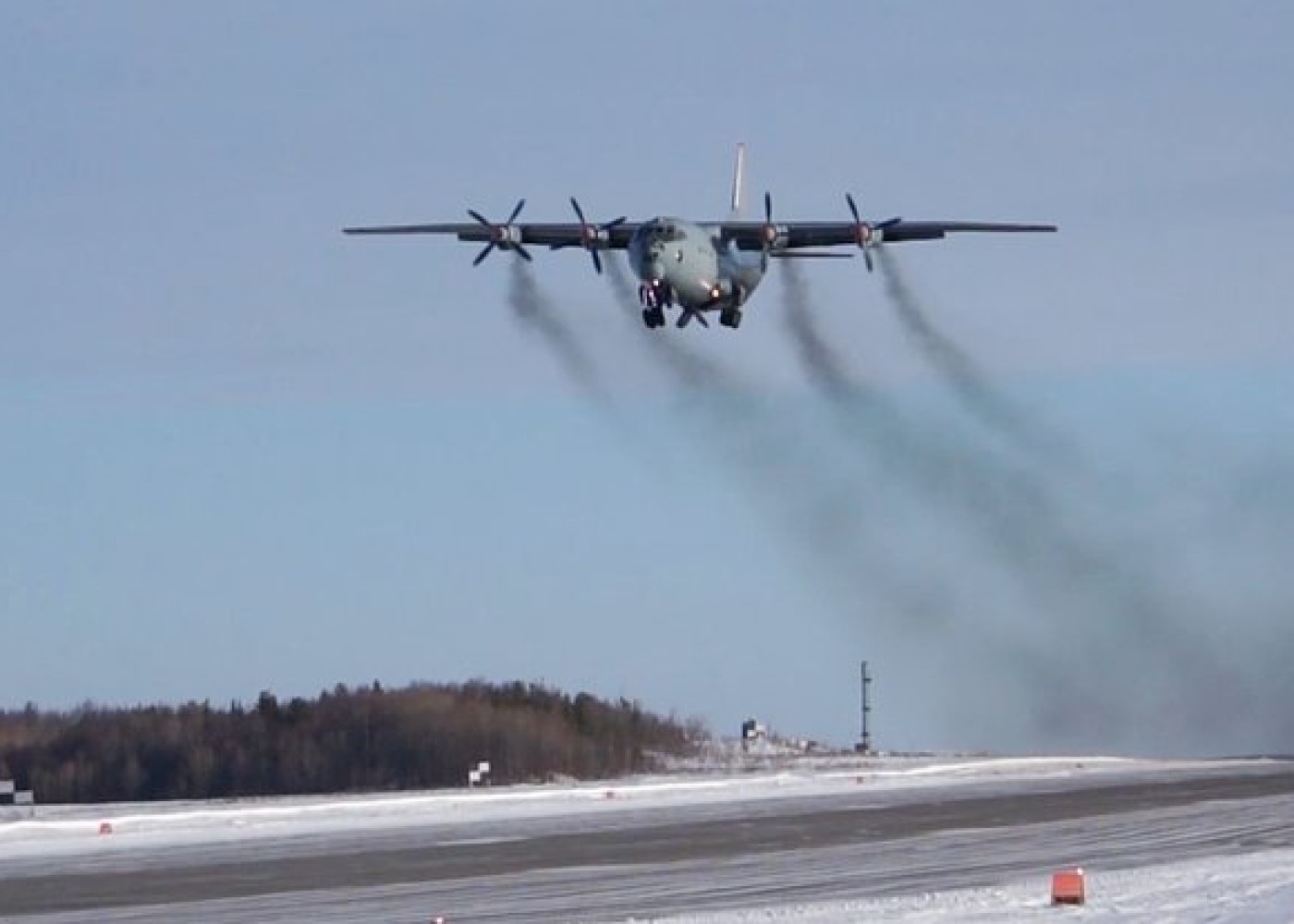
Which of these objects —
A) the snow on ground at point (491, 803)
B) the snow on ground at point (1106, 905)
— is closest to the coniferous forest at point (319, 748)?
the snow on ground at point (491, 803)

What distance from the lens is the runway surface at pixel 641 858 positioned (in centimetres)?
3262

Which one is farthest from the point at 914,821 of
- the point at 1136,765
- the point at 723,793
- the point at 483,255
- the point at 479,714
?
the point at 479,714

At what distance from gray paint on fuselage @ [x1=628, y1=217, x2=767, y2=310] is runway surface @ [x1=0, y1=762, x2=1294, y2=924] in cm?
1113

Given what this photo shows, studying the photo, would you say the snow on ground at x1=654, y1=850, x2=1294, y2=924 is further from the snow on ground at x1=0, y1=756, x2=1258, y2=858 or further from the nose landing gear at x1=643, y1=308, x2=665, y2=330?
→ the nose landing gear at x1=643, y1=308, x2=665, y2=330

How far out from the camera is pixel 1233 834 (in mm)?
43250

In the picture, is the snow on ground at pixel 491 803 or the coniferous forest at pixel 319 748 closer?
the snow on ground at pixel 491 803

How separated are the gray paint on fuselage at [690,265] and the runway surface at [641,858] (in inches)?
438

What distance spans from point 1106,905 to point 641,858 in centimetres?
1122

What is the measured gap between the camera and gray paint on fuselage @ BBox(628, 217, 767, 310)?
182ft

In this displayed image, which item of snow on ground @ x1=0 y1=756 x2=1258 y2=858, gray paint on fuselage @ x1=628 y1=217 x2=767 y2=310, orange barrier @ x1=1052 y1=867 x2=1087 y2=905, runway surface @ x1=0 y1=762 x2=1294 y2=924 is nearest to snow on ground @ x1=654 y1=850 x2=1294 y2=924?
orange barrier @ x1=1052 y1=867 x2=1087 y2=905

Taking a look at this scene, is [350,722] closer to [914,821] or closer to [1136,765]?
[1136,765]

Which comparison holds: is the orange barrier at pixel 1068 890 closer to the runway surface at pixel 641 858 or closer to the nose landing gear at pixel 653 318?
the runway surface at pixel 641 858

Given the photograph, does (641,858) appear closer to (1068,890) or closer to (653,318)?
(1068,890)

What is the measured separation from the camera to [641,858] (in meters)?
39.6
